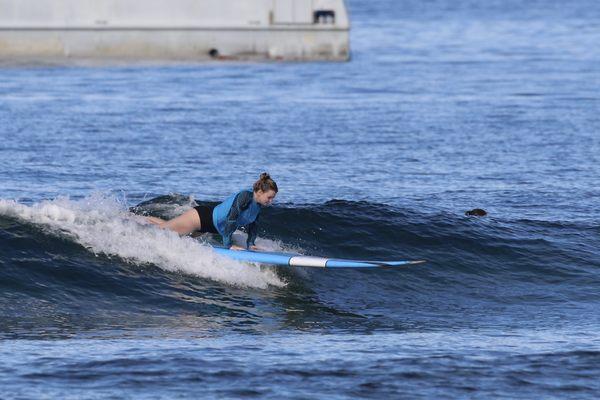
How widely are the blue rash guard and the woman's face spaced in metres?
0.48

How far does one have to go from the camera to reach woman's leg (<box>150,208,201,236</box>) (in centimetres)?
1983

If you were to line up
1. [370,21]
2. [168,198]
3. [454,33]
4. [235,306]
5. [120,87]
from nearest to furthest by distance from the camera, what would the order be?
[235,306]
[168,198]
[120,87]
[454,33]
[370,21]

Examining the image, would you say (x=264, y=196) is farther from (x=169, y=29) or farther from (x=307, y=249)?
(x=169, y=29)

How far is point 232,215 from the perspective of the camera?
19.0m

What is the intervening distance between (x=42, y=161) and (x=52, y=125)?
7.84 m

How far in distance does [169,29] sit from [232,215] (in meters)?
43.0

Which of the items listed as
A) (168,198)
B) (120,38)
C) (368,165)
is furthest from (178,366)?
(120,38)

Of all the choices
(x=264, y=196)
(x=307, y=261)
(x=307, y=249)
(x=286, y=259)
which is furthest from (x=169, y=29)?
(x=264, y=196)

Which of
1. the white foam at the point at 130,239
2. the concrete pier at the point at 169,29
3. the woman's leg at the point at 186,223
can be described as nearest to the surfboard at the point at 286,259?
the white foam at the point at 130,239

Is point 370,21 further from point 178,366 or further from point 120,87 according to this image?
point 178,366

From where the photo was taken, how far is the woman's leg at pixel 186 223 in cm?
1983

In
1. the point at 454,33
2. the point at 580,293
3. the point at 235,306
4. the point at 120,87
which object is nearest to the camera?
the point at 235,306

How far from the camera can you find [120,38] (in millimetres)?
60375

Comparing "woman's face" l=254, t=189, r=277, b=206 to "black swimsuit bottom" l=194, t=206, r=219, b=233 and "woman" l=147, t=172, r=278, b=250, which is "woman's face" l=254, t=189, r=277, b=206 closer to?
"woman" l=147, t=172, r=278, b=250
